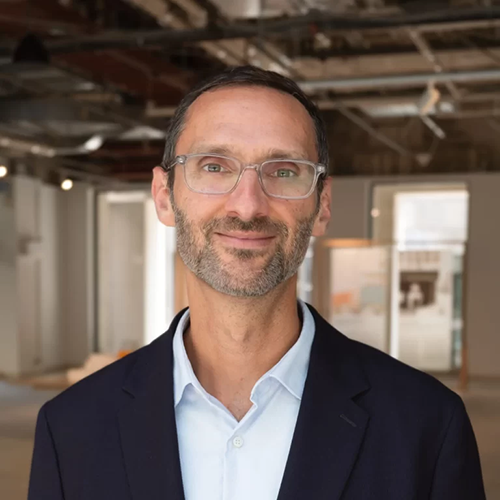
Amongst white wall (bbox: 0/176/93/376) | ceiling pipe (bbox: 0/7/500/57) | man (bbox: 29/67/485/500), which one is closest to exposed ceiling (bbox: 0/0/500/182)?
ceiling pipe (bbox: 0/7/500/57)

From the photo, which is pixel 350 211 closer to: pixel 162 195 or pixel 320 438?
pixel 162 195

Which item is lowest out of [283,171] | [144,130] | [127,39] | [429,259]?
[429,259]

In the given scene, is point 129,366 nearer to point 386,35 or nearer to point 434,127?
point 386,35

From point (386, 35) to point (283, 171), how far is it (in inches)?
229

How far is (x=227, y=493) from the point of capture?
4.67ft

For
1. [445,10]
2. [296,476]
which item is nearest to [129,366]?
[296,476]

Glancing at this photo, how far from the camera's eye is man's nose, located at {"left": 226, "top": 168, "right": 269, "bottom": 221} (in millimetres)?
1390

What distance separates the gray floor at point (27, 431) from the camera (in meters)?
5.82

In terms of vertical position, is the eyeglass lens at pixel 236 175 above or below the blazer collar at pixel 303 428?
above

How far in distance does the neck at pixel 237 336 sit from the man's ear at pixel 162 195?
0.49 feet

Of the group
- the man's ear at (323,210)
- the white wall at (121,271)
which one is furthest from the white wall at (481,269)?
the man's ear at (323,210)

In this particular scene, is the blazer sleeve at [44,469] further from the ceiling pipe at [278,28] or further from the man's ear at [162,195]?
the ceiling pipe at [278,28]

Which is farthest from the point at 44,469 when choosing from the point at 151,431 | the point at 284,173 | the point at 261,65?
the point at 261,65

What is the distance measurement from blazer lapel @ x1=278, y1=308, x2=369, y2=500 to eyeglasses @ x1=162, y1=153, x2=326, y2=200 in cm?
32
